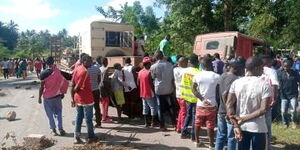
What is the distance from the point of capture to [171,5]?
1115 inches

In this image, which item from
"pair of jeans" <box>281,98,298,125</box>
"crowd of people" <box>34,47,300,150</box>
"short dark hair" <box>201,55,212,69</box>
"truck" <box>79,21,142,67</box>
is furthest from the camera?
"truck" <box>79,21,142,67</box>

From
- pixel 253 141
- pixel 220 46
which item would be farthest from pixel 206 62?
pixel 220 46

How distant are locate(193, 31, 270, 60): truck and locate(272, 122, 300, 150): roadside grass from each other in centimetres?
630

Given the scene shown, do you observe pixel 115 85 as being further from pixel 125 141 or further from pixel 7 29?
pixel 7 29

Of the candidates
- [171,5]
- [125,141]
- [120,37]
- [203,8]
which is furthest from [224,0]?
[125,141]

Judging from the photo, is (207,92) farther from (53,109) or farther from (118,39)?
(118,39)

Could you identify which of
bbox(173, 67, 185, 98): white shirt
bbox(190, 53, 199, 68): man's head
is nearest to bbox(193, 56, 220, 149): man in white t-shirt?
bbox(190, 53, 199, 68): man's head

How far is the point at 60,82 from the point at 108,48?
1079 centimetres

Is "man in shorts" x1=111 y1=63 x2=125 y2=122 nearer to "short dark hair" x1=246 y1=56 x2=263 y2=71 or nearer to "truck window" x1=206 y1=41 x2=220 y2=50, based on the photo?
"short dark hair" x1=246 y1=56 x2=263 y2=71

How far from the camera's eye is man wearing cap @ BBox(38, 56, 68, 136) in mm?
9977

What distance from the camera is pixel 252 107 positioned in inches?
213

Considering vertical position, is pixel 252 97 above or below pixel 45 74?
below

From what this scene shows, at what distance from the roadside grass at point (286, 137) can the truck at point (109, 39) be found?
440 inches

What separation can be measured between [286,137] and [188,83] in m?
2.36
